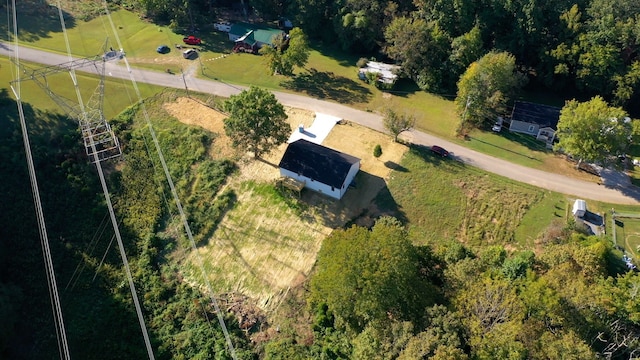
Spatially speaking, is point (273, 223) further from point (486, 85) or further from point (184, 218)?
point (486, 85)

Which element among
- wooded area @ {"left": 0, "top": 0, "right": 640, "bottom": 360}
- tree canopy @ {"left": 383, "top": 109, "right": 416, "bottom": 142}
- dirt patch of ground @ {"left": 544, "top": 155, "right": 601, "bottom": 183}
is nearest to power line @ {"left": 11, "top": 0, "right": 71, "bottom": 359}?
wooded area @ {"left": 0, "top": 0, "right": 640, "bottom": 360}

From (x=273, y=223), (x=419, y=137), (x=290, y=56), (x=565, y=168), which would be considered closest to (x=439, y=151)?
(x=419, y=137)

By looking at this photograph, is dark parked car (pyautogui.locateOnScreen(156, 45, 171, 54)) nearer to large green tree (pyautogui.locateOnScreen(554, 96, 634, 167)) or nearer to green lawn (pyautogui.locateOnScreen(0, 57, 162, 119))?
green lawn (pyautogui.locateOnScreen(0, 57, 162, 119))

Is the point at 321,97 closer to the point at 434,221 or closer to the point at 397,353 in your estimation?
the point at 434,221

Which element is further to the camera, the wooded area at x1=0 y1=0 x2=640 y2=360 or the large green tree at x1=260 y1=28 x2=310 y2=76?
the large green tree at x1=260 y1=28 x2=310 y2=76

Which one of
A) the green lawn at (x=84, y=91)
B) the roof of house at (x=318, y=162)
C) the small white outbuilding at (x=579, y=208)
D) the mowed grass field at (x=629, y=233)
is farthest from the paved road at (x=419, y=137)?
the roof of house at (x=318, y=162)
